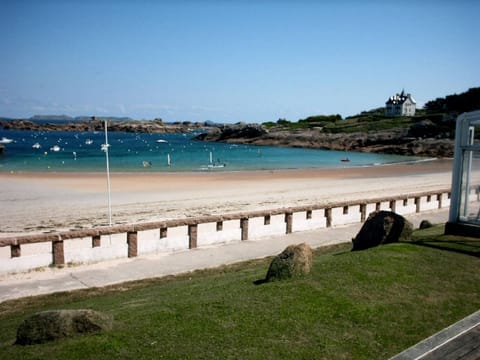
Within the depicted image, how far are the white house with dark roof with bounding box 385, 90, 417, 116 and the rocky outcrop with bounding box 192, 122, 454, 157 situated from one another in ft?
110

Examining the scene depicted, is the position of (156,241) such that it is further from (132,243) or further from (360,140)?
(360,140)

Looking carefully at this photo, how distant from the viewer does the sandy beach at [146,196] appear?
1931 centimetres

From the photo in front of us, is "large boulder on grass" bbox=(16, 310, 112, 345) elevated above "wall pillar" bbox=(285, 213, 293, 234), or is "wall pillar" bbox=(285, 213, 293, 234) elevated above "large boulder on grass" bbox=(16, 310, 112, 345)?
"large boulder on grass" bbox=(16, 310, 112, 345)

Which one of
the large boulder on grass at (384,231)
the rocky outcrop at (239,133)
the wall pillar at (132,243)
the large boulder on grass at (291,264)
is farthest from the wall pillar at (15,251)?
the rocky outcrop at (239,133)

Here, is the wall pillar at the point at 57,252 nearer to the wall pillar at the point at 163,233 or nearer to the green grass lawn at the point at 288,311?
the green grass lawn at the point at 288,311

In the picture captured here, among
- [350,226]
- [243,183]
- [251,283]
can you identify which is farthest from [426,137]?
[251,283]

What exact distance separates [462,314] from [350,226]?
1060 centimetres

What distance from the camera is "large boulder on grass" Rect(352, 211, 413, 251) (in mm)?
10523

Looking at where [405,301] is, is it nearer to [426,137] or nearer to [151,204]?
[151,204]

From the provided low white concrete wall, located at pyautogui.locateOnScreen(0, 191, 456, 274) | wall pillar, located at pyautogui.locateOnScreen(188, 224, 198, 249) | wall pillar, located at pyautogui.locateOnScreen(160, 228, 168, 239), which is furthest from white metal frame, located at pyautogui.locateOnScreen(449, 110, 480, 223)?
wall pillar, located at pyautogui.locateOnScreen(160, 228, 168, 239)

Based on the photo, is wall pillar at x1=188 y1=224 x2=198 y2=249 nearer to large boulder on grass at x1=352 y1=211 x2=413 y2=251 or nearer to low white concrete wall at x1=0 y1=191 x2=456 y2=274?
low white concrete wall at x1=0 y1=191 x2=456 y2=274

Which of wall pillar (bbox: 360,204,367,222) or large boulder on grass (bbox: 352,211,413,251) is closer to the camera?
large boulder on grass (bbox: 352,211,413,251)

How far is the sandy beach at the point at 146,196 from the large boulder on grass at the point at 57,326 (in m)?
12.0

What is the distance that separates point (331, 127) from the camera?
10975cm
